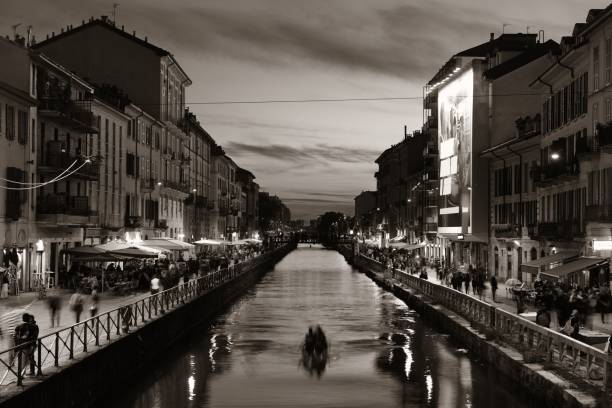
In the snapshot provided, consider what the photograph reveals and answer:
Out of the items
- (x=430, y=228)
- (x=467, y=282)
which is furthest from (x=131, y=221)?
(x=430, y=228)

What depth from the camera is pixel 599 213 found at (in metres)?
39.1

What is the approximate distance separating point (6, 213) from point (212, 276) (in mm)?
16907

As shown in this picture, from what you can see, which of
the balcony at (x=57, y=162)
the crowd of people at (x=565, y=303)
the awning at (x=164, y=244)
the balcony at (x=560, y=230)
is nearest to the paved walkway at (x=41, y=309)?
the balcony at (x=57, y=162)

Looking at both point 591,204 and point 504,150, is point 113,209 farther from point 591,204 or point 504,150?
Answer: point 591,204

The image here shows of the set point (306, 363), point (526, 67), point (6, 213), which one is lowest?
point (306, 363)

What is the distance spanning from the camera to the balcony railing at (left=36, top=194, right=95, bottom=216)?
45.9 meters

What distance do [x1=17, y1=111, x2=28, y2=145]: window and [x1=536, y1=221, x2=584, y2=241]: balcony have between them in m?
25.8

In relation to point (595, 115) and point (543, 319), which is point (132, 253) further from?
point (543, 319)

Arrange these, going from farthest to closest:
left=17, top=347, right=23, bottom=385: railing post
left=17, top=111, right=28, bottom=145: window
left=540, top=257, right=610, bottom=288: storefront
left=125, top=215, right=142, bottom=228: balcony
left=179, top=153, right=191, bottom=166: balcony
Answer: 1. left=179, top=153, right=191, bottom=166: balcony
2. left=125, top=215, right=142, bottom=228: balcony
3. left=17, top=111, right=28, bottom=145: window
4. left=540, top=257, right=610, bottom=288: storefront
5. left=17, top=347, right=23, bottom=385: railing post

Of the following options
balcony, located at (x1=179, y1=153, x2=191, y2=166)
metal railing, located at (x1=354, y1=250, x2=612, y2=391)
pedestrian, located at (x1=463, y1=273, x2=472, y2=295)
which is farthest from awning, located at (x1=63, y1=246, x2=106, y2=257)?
balcony, located at (x1=179, y1=153, x2=191, y2=166)

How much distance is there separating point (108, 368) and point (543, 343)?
1161 centimetres

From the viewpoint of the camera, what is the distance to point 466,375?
3069 cm

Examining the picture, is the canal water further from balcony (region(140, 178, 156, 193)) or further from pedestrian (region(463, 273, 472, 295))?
balcony (region(140, 178, 156, 193))

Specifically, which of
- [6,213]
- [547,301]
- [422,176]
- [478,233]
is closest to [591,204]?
[547,301]
